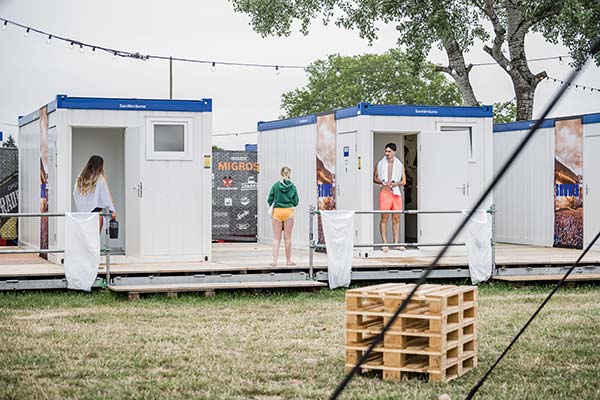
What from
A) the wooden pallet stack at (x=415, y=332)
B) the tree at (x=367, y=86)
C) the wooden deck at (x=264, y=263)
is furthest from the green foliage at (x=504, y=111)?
the wooden pallet stack at (x=415, y=332)

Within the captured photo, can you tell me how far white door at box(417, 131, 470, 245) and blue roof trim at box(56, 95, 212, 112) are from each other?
4024mm

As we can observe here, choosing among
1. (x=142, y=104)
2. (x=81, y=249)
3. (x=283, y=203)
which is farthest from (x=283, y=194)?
(x=81, y=249)

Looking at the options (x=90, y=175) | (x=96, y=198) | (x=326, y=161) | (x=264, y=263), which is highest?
(x=326, y=161)

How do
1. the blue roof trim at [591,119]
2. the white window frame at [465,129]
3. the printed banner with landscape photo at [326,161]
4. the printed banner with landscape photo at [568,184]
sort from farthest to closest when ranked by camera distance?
the printed banner with landscape photo at [568,184]
the blue roof trim at [591,119]
the printed banner with landscape photo at [326,161]
the white window frame at [465,129]

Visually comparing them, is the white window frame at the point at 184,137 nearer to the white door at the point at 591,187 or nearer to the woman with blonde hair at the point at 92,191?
the woman with blonde hair at the point at 92,191

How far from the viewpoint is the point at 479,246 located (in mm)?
16672

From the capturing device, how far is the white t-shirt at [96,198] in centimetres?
1812

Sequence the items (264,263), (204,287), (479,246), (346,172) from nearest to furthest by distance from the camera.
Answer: (204,287) → (479,246) → (264,263) → (346,172)

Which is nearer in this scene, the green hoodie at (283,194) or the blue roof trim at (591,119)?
the green hoodie at (283,194)

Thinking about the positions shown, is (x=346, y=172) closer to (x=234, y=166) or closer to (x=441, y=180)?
(x=441, y=180)

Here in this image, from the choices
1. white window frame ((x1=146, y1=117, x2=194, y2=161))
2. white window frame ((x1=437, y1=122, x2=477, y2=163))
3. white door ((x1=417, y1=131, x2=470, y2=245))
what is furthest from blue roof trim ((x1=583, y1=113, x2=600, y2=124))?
white window frame ((x1=146, y1=117, x2=194, y2=161))

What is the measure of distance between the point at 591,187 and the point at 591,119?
1.34 metres

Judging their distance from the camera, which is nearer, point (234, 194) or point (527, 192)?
point (527, 192)

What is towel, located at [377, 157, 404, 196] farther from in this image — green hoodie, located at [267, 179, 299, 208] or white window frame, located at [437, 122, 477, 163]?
green hoodie, located at [267, 179, 299, 208]
